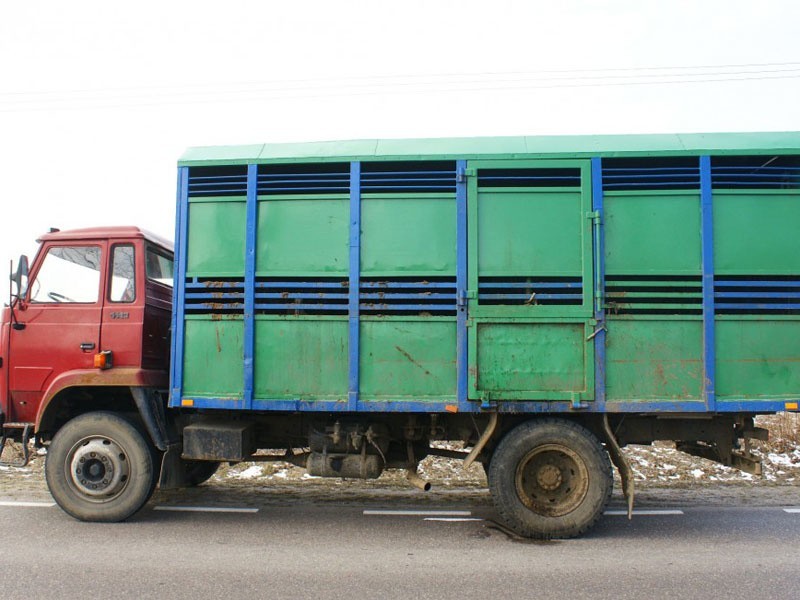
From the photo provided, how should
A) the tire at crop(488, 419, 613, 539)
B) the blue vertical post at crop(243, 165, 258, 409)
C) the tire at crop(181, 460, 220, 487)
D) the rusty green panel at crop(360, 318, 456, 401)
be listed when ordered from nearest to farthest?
the tire at crop(488, 419, 613, 539), the rusty green panel at crop(360, 318, 456, 401), the blue vertical post at crop(243, 165, 258, 409), the tire at crop(181, 460, 220, 487)

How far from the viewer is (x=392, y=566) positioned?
4.35 metres

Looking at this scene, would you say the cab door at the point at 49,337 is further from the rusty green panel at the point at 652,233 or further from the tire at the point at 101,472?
the rusty green panel at the point at 652,233

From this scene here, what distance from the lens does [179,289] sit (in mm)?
5492

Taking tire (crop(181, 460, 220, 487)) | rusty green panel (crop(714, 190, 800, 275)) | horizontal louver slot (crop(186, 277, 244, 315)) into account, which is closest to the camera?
rusty green panel (crop(714, 190, 800, 275))

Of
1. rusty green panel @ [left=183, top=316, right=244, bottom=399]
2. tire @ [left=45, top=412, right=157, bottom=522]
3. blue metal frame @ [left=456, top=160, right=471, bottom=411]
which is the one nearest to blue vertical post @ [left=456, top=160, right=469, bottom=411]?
blue metal frame @ [left=456, top=160, right=471, bottom=411]

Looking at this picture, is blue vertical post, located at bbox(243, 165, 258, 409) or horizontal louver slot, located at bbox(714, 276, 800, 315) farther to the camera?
blue vertical post, located at bbox(243, 165, 258, 409)

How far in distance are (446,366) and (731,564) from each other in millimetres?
2585

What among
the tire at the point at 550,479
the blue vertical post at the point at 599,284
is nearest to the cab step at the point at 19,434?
the tire at the point at 550,479

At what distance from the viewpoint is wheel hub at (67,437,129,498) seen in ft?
17.7

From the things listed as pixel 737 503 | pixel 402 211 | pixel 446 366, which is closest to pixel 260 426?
pixel 446 366

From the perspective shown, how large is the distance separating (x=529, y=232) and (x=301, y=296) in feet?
7.00

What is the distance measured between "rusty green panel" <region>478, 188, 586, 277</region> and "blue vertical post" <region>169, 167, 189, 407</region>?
2.73 metres

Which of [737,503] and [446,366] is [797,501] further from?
[446,366]

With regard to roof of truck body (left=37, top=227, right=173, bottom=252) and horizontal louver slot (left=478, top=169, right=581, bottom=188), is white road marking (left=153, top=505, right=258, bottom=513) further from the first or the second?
horizontal louver slot (left=478, top=169, right=581, bottom=188)
